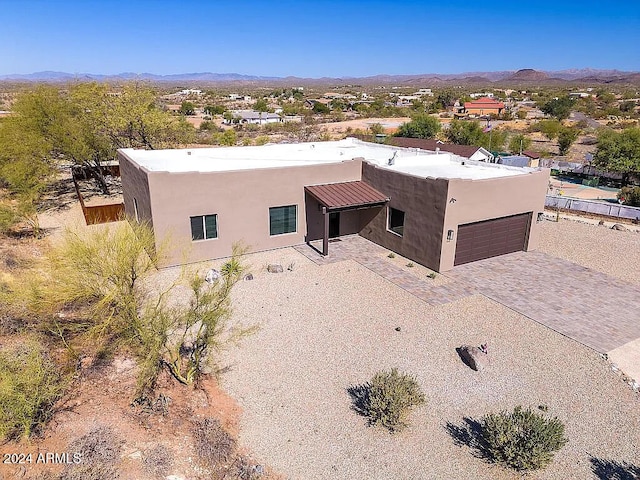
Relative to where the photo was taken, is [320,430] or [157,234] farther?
[157,234]

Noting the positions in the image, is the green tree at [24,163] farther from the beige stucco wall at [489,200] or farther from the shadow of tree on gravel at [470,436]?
the shadow of tree on gravel at [470,436]

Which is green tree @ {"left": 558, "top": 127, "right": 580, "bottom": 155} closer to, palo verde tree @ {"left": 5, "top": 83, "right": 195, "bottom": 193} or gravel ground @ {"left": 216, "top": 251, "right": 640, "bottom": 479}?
palo verde tree @ {"left": 5, "top": 83, "right": 195, "bottom": 193}

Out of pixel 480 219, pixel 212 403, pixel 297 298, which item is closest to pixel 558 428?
pixel 212 403

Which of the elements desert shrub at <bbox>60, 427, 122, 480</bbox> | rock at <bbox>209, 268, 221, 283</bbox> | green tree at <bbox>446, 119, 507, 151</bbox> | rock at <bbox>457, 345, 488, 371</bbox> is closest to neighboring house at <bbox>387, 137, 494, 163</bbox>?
green tree at <bbox>446, 119, 507, 151</bbox>

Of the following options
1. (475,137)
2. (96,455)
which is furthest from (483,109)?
(96,455)

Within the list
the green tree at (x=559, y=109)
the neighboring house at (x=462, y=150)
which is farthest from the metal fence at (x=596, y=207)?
the green tree at (x=559, y=109)

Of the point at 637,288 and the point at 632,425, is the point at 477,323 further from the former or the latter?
the point at 637,288

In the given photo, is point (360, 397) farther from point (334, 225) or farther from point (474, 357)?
point (334, 225)
